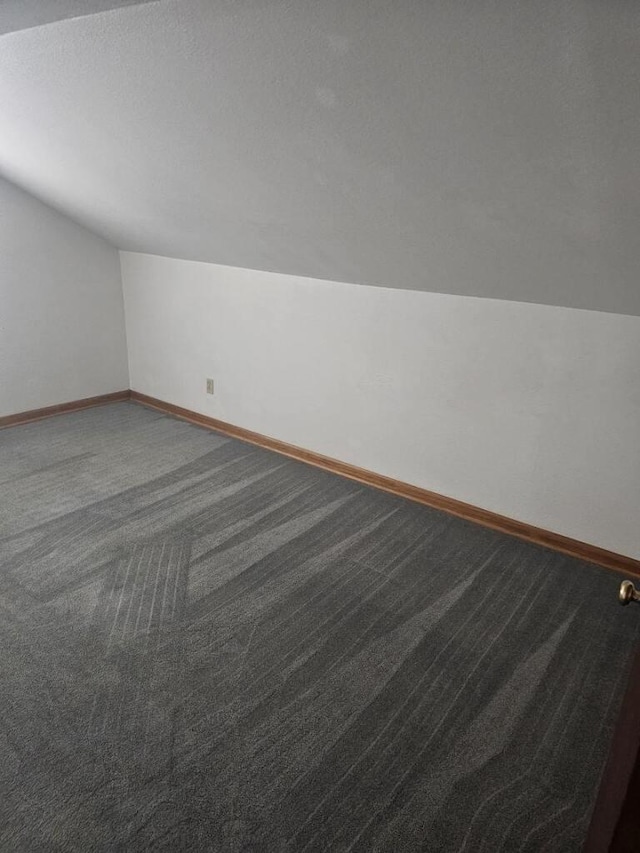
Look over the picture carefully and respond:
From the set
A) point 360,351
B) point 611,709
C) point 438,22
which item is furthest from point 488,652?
point 438,22

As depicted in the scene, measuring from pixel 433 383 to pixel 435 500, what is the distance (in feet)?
1.96

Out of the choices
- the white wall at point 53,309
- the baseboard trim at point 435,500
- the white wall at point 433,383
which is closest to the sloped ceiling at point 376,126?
the white wall at point 433,383

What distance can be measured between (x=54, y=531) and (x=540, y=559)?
2.14 metres

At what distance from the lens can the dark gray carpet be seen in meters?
1.49

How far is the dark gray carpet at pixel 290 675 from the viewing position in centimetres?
149

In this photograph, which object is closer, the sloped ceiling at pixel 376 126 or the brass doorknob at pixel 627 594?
the brass doorknob at pixel 627 594

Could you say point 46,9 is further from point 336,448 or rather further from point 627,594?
point 336,448

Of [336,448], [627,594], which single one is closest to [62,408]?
[336,448]

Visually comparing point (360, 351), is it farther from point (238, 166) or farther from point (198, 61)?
point (198, 61)

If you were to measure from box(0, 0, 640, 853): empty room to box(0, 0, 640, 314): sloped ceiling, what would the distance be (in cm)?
1

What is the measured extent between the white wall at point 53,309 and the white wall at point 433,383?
39 cm

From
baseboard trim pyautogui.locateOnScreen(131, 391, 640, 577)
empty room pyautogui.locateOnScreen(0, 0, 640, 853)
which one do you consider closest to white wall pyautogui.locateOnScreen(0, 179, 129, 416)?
empty room pyautogui.locateOnScreen(0, 0, 640, 853)

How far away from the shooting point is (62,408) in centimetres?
417

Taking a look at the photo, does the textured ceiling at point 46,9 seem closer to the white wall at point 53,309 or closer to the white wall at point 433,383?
the white wall at point 433,383
